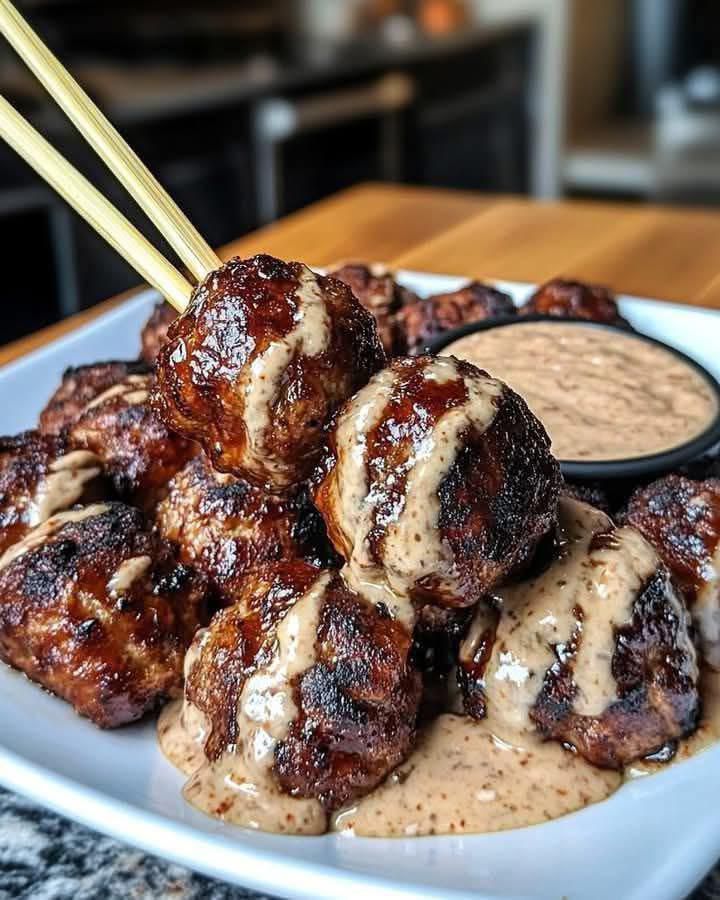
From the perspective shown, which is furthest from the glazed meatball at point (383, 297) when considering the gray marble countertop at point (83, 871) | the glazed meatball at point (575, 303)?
the gray marble countertop at point (83, 871)

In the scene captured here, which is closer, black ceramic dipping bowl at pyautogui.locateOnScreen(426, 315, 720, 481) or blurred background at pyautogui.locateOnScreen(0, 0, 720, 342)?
black ceramic dipping bowl at pyautogui.locateOnScreen(426, 315, 720, 481)

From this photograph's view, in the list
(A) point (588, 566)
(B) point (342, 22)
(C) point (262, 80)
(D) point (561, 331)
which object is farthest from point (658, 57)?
(A) point (588, 566)

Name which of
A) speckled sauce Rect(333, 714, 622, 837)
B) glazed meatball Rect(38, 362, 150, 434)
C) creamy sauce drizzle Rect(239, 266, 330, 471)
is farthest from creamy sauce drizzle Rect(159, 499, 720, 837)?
glazed meatball Rect(38, 362, 150, 434)

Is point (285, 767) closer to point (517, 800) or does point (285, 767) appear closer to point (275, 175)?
point (517, 800)

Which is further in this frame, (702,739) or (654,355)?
(654,355)

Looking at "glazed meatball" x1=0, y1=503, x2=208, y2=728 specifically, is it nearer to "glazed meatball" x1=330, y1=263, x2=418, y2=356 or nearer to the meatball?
the meatball

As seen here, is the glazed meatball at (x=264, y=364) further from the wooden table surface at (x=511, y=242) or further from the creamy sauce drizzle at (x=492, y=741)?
the wooden table surface at (x=511, y=242)
